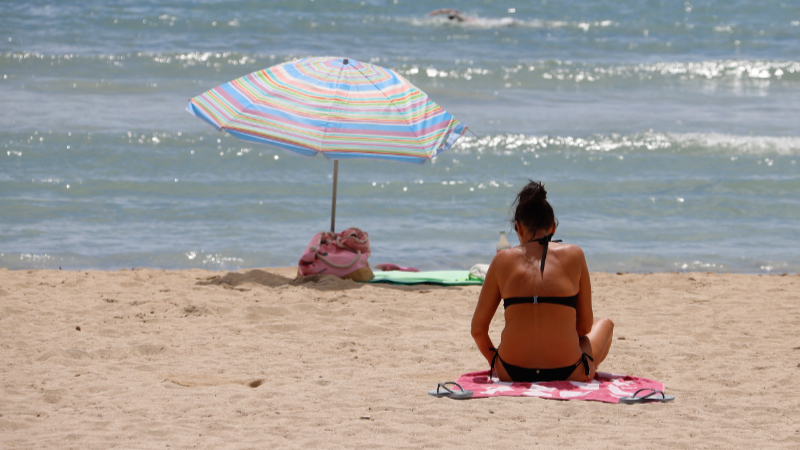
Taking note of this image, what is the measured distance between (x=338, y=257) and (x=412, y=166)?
14.3ft

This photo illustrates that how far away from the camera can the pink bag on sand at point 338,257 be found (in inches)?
256

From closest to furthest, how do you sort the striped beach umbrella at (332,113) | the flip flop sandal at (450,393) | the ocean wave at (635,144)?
1. the flip flop sandal at (450,393)
2. the striped beach umbrella at (332,113)
3. the ocean wave at (635,144)

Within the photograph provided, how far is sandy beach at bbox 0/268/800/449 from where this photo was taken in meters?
3.40

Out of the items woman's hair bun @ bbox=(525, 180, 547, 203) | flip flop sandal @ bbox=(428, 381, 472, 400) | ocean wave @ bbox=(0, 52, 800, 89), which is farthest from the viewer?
ocean wave @ bbox=(0, 52, 800, 89)

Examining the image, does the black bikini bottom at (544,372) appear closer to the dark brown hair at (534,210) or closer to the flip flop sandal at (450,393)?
the flip flop sandal at (450,393)

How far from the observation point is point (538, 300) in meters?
3.71

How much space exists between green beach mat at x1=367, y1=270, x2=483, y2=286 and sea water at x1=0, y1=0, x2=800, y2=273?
2.26 feet

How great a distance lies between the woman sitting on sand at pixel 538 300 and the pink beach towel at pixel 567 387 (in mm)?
65

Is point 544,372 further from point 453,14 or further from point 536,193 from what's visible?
point 453,14

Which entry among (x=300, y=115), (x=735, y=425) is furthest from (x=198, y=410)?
(x=300, y=115)

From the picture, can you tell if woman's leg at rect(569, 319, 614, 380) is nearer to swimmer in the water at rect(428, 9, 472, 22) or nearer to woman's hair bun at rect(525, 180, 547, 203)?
woman's hair bun at rect(525, 180, 547, 203)

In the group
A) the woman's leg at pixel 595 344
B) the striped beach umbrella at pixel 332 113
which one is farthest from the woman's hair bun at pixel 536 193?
the striped beach umbrella at pixel 332 113

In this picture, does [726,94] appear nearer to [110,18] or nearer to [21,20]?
[110,18]

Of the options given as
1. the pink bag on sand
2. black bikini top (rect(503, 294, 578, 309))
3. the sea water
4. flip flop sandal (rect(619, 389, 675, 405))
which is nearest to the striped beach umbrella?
the pink bag on sand
